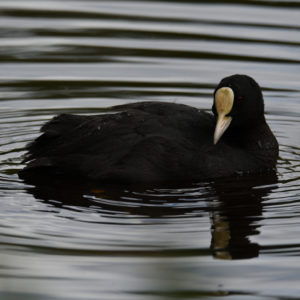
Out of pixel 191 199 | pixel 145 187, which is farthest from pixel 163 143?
pixel 191 199

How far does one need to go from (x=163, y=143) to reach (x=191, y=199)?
57 cm

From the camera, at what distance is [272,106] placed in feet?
34.2

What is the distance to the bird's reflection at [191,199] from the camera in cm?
697

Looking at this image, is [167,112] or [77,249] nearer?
[77,249]

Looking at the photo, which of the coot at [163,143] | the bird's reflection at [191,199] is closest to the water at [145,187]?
the bird's reflection at [191,199]

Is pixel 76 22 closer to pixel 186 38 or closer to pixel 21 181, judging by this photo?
pixel 186 38

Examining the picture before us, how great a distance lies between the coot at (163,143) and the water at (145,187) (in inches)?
5.8

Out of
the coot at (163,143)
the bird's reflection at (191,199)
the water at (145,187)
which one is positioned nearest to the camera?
the water at (145,187)

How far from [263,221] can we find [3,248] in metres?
1.97

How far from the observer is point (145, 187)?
7.82 metres

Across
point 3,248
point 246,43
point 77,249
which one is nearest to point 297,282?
point 77,249

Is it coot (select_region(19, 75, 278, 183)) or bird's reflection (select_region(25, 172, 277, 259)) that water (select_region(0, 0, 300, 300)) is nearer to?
bird's reflection (select_region(25, 172, 277, 259))

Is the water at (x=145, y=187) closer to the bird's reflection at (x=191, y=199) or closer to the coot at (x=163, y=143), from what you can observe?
the bird's reflection at (x=191, y=199)

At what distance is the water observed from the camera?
19.2 ft
